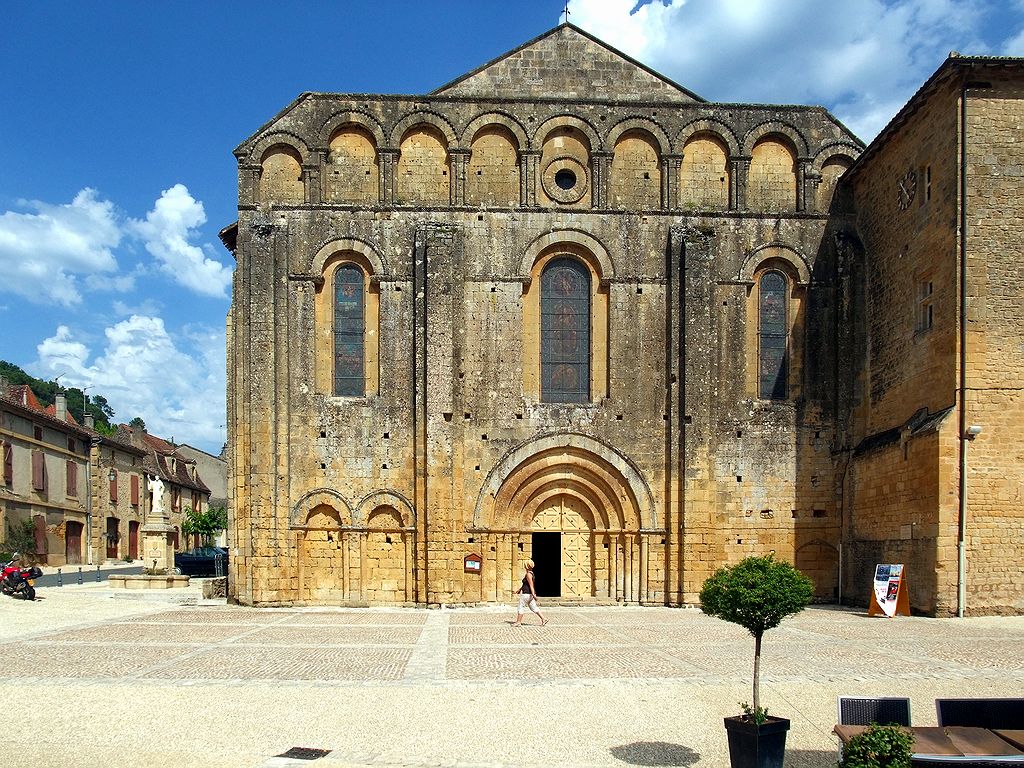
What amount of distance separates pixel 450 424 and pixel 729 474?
7.01m

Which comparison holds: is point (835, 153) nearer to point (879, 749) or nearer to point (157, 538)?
point (879, 749)

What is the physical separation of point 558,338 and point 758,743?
51.7 feet

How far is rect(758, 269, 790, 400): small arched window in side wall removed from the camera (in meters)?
22.5

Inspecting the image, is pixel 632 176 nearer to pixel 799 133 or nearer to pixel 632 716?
pixel 799 133

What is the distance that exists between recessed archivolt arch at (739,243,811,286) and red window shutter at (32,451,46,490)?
31.0 meters

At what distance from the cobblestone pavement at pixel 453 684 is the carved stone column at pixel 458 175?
1033cm

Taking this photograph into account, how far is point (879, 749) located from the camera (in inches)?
232

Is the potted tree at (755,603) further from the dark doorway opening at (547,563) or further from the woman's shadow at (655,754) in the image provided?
the dark doorway opening at (547,563)

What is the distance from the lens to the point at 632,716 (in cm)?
963

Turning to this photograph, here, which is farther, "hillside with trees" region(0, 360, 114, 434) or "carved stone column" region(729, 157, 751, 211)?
"hillside with trees" region(0, 360, 114, 434)

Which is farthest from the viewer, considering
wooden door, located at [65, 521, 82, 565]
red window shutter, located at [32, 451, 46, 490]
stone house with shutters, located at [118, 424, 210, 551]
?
stone house with shutters, located at [118, 424, 210, 551]

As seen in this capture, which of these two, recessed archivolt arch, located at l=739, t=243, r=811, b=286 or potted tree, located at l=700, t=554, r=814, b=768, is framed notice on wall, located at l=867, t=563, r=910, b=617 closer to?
recessed archivolt arch, located at l=739, t=243, r=811, b=286

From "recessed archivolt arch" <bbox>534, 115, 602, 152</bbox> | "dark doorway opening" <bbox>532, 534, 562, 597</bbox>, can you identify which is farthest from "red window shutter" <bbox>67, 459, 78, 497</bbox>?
"recessed archivolt arch" <bbox>534, 115, 602, 152</bbox>

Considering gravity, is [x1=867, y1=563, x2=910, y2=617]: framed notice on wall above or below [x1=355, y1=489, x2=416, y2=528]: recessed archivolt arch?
below
